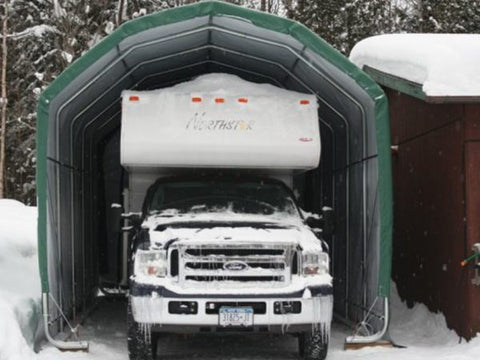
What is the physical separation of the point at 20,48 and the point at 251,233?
78.4 ft

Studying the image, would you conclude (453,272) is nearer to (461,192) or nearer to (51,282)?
(461,192)

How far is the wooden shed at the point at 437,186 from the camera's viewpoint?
9.03 meters

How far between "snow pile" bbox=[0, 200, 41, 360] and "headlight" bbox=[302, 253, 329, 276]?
116 inches

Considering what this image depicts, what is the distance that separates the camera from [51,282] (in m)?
8.98

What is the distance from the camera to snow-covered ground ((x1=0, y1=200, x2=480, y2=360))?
835 centimetres

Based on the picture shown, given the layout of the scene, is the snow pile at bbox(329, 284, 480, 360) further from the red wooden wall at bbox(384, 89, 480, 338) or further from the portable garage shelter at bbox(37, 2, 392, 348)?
the portable garage shelter at bbox(37, 2, 392, 348)

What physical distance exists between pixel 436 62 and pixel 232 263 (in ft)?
11.4

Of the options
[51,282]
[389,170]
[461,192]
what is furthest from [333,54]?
[51,282]

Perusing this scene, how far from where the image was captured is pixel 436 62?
912 cm

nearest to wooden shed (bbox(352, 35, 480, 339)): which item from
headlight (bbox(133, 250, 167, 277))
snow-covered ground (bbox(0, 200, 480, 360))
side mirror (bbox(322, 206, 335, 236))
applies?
snow-covered ground (bbox(0, 200, 480, 360))

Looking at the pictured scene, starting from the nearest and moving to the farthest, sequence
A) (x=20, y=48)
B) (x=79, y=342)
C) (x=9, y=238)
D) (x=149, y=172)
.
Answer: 1. (x=79, y=342)
2. (x=149, y=172)
3. (x=9, y=238)
4. (x=20, y=48)

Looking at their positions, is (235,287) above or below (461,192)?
below

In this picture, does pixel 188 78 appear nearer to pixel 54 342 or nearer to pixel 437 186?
pixel 437 186

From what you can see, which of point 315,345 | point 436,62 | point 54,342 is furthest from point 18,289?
point 436,62
